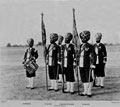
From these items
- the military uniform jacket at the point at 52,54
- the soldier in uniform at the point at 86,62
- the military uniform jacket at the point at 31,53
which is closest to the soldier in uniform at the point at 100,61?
the soldier in uniform at the point at 86,62

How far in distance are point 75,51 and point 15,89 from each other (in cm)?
60

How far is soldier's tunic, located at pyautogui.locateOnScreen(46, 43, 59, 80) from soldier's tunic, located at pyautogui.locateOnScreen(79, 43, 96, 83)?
222 mm

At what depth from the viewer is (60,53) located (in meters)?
2.45

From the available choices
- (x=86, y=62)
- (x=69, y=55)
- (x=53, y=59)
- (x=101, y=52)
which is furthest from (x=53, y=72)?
(x=101, y=52)

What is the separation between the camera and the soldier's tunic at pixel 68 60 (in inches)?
94.3

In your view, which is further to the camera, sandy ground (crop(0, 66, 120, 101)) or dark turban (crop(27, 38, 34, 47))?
dark turban (crop(27, 38, 34, 47))

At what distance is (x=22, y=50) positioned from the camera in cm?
257

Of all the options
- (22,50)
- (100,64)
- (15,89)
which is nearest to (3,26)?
(22,50)

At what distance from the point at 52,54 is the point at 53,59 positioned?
0.04 metres

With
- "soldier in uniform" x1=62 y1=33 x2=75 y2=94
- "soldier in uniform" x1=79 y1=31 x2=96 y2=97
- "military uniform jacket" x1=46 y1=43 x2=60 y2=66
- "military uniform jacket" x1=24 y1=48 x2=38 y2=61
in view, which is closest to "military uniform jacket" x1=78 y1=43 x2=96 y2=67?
"soldier in uniform" x1=79 y1=31 x2=96 y2=97

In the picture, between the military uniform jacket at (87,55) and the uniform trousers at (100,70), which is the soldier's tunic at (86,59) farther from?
the uniform trousers at (100,70)

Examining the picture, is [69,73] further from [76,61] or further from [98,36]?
[98,36]

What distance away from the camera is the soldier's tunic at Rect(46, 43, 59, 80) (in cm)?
246

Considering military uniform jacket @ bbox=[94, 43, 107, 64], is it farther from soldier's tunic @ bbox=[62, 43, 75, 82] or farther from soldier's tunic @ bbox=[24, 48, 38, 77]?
soldier's tunic @ bbox=[24, 48, 38, 77]
